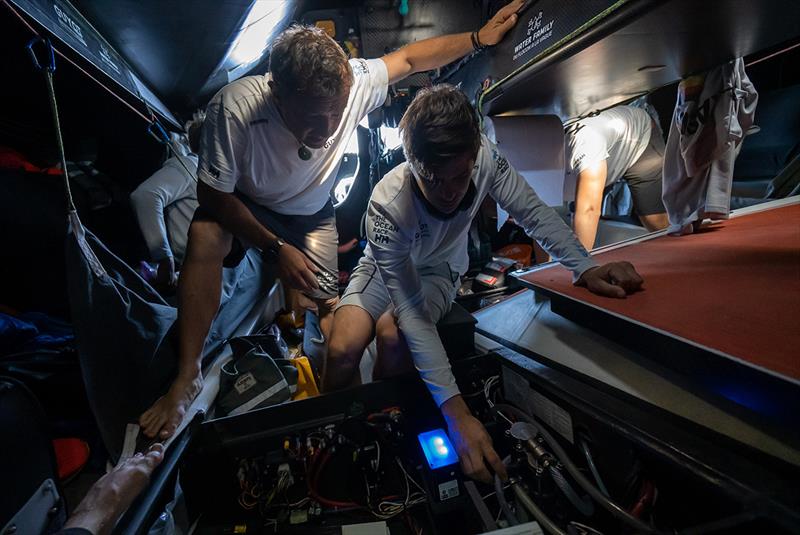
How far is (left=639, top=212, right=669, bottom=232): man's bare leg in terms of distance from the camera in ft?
7.44

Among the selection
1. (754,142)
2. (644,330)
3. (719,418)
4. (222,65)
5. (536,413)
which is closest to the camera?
(719,418)

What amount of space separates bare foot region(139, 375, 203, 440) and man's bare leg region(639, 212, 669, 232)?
2858 millimetres

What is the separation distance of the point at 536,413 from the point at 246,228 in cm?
118

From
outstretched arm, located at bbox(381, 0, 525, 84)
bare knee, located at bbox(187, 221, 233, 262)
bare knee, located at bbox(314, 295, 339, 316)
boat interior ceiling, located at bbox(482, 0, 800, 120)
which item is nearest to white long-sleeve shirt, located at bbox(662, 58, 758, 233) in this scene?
boat interior ceiling, located at bbox(482, 0, 800, 120)

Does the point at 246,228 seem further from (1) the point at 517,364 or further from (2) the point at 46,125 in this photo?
(2) the point at 46,125

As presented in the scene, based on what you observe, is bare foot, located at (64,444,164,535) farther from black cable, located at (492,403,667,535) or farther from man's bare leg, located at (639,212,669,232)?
man's bare leg, located at (639,212,669,232)

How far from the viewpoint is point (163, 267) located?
168 centimetres

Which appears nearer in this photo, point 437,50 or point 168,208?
point 437,50

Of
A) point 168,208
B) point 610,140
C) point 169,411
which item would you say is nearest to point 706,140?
point 610,140

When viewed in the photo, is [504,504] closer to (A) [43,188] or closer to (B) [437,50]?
(B) [437,50]

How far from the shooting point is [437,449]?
0.94 m

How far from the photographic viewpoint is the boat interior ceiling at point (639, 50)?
88 cm

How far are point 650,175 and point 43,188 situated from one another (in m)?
3.60

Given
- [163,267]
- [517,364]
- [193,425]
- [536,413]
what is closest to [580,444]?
[536,413]
